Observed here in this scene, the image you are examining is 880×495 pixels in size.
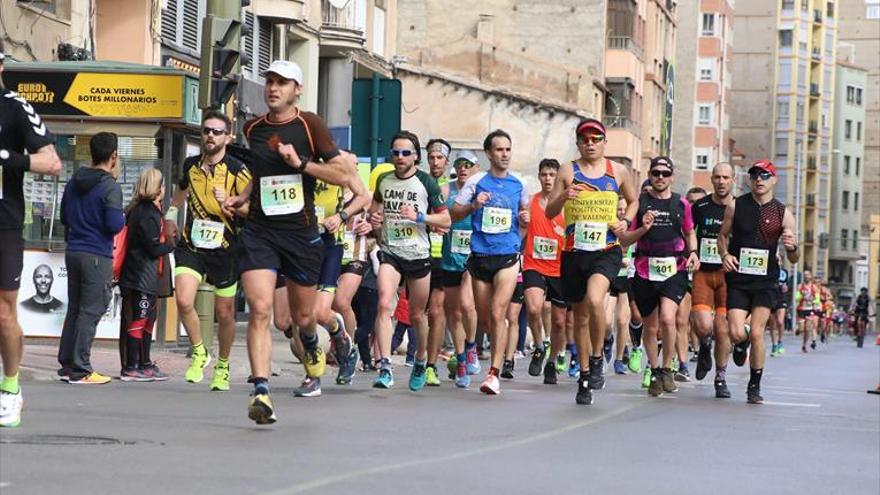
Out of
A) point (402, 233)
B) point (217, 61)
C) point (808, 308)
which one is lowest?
point (808, 308)

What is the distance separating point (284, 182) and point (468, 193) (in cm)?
469

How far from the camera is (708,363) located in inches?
823

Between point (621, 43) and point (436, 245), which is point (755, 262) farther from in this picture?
point (621, 43)

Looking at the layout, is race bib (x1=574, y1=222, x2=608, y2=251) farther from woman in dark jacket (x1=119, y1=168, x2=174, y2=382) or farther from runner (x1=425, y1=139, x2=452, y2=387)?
woman in dark jacket (x1=119, y1=168, x2=174, y2=382)

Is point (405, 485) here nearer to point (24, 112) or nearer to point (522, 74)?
point (24, 112)

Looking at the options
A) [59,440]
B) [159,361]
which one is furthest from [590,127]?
[59,440]

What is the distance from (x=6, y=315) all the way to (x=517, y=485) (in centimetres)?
319

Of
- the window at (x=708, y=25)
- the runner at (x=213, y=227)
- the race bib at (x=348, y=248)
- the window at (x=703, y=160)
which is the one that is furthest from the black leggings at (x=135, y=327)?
the window at (x=708, y=25)

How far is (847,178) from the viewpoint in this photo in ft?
510

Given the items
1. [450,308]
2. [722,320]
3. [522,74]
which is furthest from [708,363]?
[522,74]

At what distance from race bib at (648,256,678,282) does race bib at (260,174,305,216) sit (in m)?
6.07

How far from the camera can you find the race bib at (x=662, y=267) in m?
18.2

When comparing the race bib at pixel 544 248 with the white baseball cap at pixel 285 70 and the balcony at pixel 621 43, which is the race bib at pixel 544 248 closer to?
the white baseball cap at pixel 285 70

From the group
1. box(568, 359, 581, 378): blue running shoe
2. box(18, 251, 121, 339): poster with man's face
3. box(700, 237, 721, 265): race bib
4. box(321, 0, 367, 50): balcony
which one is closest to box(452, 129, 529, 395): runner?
box(700, 237, 721, 265): race bib
